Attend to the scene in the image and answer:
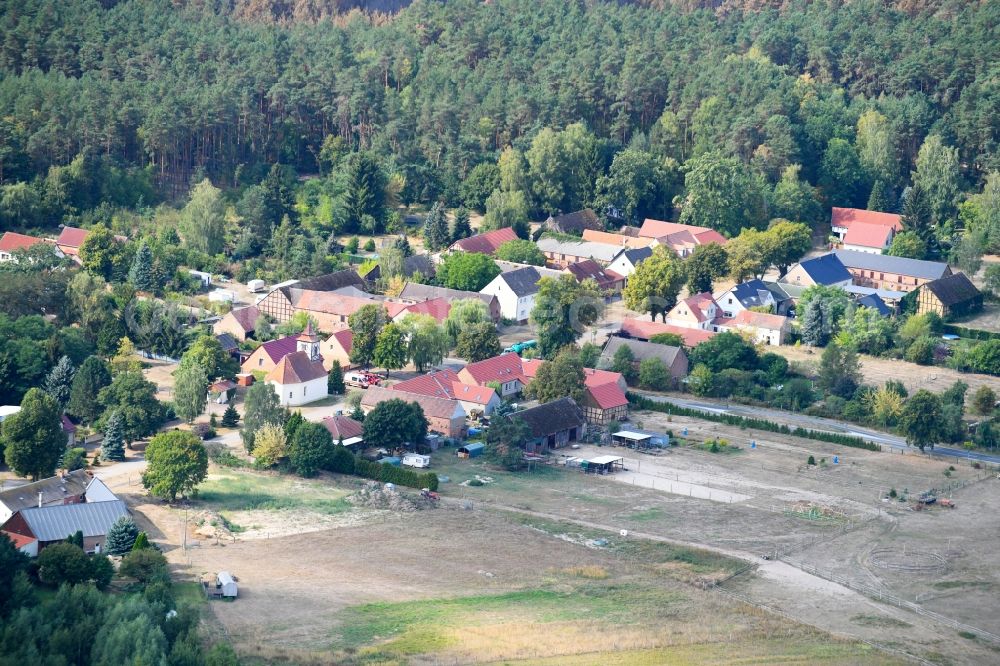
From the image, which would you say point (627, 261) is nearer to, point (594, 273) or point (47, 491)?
point (594, 273)

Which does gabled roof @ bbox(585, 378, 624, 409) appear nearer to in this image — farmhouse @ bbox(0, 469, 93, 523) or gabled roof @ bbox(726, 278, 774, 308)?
gabled roof @ bbox(726, 278, 774, 308)

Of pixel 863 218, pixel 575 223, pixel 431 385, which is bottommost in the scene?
pixel 431 385

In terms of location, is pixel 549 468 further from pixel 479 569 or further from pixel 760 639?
pixel 760 639

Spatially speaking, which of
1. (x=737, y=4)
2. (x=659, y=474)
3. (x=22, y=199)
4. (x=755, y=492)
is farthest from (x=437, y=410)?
(x=737, y=4)

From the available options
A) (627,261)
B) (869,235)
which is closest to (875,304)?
(627,261)

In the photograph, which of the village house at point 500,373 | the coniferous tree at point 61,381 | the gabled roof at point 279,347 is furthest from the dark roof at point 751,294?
the coniferous tree at point 61,381
